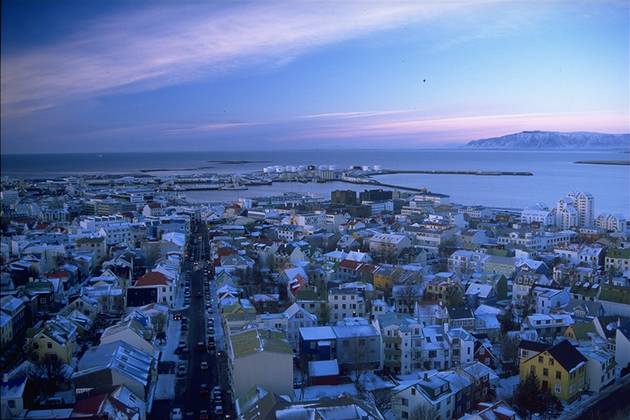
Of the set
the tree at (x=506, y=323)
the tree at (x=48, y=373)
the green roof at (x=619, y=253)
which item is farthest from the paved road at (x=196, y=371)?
the green roof at (x=619, y=253)

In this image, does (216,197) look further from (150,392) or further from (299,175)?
(150,392)

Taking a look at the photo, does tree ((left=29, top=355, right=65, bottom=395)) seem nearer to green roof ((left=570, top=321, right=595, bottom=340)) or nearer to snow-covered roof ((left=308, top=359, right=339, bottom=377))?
snow-covered roof ((left=308, top=359, right=339, bottom=377))

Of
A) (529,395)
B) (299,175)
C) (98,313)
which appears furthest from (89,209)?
(299,175)

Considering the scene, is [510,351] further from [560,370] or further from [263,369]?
[263,369]

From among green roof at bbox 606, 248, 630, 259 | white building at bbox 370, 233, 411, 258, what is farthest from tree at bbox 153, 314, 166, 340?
green roof at bbox 606, 248, 630, 259

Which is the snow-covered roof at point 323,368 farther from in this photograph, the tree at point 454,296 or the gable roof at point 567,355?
the tree at point 454,296

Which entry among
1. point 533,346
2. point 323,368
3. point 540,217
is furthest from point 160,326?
point 540,217
